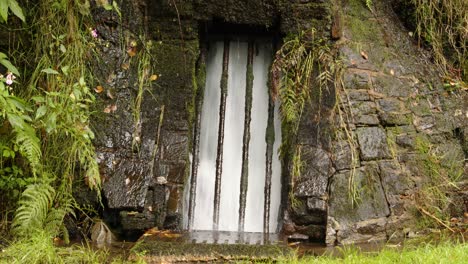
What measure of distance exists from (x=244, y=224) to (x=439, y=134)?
82.2 inches

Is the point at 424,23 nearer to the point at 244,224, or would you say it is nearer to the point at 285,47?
the point at 285,47

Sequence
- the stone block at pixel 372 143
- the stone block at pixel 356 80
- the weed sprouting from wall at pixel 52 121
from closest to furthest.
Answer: the weed sprouting from wall at pixel 52 121 → the stone block at pixel 372 143 → the stone block at pixel 356 80

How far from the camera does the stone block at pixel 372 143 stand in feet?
15.8

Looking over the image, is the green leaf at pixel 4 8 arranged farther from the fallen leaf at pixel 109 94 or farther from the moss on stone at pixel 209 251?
the moss on stone at pixel 209 251

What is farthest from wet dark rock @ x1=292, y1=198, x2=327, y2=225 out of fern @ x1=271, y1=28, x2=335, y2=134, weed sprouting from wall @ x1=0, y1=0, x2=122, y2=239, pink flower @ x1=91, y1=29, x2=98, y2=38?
pink flower @ x1=91, y1=29, x2=98, y2=38

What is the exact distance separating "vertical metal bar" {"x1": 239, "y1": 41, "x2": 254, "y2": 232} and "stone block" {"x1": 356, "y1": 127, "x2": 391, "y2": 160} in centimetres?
111

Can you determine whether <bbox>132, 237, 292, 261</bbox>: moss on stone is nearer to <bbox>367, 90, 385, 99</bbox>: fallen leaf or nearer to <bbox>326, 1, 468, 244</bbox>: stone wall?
<bbox>326, 1, 468, 244</bbox>: stone wall

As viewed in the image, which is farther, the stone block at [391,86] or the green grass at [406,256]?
the stone block at [391,86]

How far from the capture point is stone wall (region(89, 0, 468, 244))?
4590 mm

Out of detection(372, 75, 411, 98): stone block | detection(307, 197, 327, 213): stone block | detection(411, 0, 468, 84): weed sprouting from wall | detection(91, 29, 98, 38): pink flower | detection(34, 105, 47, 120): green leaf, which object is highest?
detection(411, 0, 468, 84): weed sprouting from wall

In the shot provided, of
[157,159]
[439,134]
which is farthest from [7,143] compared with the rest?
[439,134]

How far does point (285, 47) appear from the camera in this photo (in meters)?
5.10

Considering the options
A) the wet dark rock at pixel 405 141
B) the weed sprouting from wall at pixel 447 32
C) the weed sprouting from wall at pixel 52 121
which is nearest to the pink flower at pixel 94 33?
the weed sprouting from wall at pixel 52 121

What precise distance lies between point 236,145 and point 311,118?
0.85 meters
